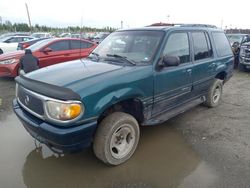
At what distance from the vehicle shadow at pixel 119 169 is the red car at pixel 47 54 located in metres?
5.25

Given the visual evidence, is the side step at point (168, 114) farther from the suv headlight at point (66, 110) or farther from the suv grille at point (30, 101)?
the suv grille at point (30, 101)

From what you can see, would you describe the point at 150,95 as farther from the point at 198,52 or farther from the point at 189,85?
the point at 198,52

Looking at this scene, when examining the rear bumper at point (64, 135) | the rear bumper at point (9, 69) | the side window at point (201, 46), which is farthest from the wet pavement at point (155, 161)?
the rear bumper at point (9, 69)

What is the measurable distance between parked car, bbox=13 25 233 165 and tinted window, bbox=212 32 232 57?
0.49 m

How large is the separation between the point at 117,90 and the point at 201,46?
2.52 metres

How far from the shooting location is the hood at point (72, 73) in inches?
122

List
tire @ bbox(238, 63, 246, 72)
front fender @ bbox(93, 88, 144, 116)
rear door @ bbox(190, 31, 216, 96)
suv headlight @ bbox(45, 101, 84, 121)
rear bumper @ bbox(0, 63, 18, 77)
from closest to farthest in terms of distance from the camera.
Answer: suv headlight @ bbox(45, 101, 84, 121) → front fender @ bbox(93, 88, 144, 116) → rear door @ bbox(190, 31, 216, 96) → rear bumper @ bbox(0, 63, 18, 77) → tire @ bbox(238, 63, 246, 72)

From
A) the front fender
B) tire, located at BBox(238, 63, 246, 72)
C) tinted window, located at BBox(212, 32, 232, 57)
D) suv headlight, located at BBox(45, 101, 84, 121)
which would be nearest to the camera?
suv headlight, located at BBox(45, 101, 84, 121)

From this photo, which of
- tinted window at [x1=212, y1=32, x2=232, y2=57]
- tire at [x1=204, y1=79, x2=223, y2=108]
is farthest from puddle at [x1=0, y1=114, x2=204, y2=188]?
tinted window at [x1=212, y1=32, x2=232, y2=57]

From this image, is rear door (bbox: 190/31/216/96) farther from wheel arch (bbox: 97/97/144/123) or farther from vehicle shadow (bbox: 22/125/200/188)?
wheel arch (bbox: 97/97/144/123)

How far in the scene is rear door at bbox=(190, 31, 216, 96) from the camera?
4617 millimetres

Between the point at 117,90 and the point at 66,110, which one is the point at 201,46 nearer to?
the point at 117,90

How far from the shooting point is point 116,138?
3475 mm

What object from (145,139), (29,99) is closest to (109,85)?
(29,99)
